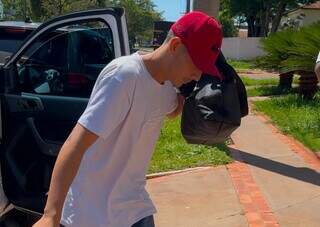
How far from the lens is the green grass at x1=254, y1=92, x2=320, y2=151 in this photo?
8.51m

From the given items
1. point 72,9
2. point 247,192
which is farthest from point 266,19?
point 247,192

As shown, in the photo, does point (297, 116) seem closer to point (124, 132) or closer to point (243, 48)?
point (124, 132)

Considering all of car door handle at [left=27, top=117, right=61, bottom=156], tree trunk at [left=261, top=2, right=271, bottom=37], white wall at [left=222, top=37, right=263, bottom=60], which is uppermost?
car door handle at [left=27, top=117, right=61, bottom=156]

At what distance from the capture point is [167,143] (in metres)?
8.14

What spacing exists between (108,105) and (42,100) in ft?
7.64

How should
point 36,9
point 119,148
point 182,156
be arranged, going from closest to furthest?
point 119,148
point 182,156
point 36,9

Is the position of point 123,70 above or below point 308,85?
above

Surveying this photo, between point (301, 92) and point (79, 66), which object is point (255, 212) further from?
point (301, 92)

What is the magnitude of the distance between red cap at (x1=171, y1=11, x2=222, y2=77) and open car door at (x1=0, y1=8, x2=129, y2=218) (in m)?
2.15

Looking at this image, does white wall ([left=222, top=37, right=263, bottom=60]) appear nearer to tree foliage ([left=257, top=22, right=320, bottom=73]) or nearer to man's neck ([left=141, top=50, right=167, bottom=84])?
tree foliage ([left=257, top=22, right=320, bottom=73])

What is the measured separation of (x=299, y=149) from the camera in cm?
784

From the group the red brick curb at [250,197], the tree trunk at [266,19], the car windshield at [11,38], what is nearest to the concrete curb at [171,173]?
the red brick curb at [250,197]

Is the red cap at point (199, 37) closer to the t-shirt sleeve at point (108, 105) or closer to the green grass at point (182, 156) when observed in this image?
the t-shirt sleeve at point (108, 105)

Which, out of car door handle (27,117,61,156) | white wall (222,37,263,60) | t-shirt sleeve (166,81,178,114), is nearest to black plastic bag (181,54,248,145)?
t-shirt sleeve (166,81,178,114)
